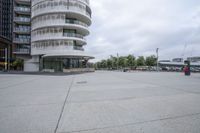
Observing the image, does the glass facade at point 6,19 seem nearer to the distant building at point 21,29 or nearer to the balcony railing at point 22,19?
the distant building at point 21,29

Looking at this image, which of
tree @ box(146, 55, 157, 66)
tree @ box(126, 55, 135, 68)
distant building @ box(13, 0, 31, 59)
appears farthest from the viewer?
tree @ box(126, 55, 135, 68)

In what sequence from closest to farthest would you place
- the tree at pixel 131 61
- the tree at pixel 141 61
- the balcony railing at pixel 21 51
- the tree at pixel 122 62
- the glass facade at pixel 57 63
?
the glass facade at pixel 57 63 < the balcony railing at pixel 21 51 < the tree at pixel 141 61 < the tree at pixel 131 61 < the tree at pixel 122 62

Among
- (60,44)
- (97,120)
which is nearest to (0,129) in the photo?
(97,120)

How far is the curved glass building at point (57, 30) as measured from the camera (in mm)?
35062

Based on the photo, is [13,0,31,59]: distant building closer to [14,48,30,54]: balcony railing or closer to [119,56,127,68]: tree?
[14,48,30,54]: balcony railing

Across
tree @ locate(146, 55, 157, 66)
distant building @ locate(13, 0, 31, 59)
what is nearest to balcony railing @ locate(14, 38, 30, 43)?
distant building @ locate(13, 0, 31, 59)

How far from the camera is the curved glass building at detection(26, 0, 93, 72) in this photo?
3506cm

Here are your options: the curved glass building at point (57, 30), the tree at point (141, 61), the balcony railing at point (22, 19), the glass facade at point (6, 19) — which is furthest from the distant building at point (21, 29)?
the tree at point (141, 61)

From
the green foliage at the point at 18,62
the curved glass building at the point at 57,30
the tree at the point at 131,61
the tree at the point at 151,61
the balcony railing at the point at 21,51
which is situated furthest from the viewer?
the tree at the point at 131,61

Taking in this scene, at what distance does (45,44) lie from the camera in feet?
120

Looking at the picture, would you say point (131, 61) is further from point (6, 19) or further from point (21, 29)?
point (6, 19)

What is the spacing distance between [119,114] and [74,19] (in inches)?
1497

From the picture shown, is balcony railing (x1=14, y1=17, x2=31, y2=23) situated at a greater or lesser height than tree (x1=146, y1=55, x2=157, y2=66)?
greater

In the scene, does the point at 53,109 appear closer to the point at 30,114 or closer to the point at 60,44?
the point at 30,114
